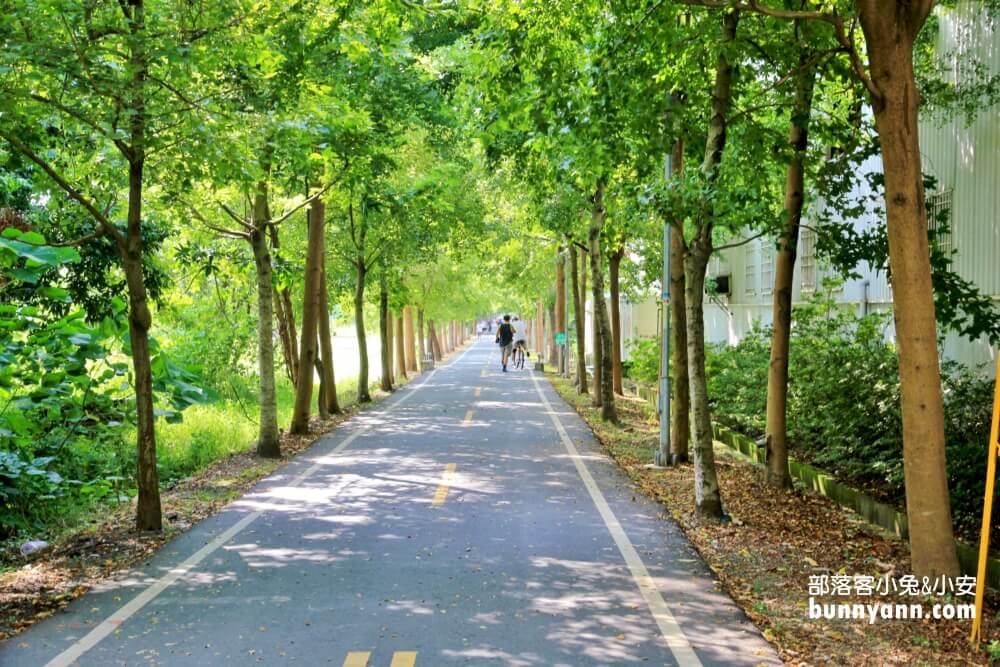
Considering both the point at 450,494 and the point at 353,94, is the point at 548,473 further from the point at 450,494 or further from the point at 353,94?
the point at 353,94

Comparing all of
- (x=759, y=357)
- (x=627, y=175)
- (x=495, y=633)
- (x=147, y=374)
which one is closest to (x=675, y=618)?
(x=495, y=633)

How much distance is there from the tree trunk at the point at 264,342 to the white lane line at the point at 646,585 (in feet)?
17.4

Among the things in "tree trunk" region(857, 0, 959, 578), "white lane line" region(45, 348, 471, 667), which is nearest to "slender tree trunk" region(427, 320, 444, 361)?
"white lane line" region(45, 348, 471, 667)

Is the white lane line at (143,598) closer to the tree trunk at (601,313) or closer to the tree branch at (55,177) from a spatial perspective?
the tree branch at (55,177)

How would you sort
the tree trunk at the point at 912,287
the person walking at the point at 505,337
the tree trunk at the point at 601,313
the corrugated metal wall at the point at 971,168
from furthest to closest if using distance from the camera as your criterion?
the person walking at the point at 505,337 → the tree trunk at the point at 601,313 → the corrugated metal wall at the point at 971,168 → the tree trunk at the point at 912,287

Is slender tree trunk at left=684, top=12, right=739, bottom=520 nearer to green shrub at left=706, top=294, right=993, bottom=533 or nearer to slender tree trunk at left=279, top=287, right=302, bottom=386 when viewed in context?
green shrub at left=706, top=294, right=993, bottom=533

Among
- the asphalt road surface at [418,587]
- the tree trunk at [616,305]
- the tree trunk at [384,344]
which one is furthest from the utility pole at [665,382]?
the tree trunk at [384,344]

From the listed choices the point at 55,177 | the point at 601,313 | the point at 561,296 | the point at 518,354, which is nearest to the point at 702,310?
the point at 55,177

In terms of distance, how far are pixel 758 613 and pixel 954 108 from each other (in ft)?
29.5

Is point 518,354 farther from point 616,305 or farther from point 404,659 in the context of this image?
point 404,659

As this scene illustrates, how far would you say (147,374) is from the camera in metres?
10.2

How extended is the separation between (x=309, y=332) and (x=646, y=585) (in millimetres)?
12587

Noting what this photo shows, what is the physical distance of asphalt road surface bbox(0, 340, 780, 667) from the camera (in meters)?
6.17

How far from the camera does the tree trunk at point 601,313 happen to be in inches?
815
